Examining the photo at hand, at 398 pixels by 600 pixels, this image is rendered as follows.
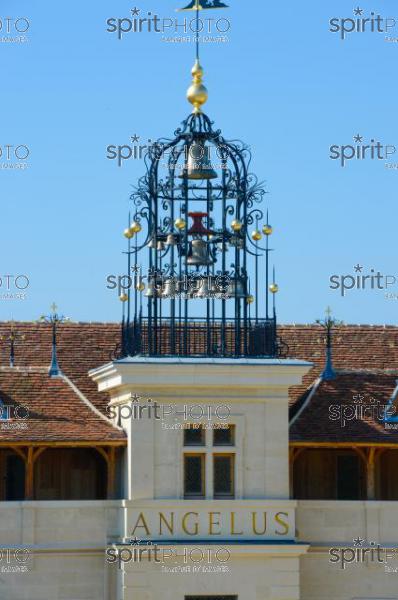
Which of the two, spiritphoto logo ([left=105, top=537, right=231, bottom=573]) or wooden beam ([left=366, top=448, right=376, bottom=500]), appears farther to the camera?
wooden beam ([left=366, top=448, right=376, bottom=500])

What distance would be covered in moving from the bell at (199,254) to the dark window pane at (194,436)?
3.75 m

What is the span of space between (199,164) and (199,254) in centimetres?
205

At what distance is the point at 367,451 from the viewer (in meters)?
54.8

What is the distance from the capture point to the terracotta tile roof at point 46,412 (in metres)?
53.2

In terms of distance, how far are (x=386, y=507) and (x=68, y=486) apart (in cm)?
748

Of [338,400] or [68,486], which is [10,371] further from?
[338,400]

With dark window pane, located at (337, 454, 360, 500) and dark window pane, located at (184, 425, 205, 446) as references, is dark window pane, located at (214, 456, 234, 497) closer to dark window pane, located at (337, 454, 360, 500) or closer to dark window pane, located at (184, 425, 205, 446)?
dark window pane, located at (184, 425, 205, 446)

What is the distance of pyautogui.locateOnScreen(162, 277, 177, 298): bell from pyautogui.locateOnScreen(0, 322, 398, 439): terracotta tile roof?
369 cm

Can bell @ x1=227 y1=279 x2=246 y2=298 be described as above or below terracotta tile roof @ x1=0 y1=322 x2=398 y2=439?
→ above

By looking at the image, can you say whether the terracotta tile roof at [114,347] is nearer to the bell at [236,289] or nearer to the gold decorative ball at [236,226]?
the bell at [236,289]

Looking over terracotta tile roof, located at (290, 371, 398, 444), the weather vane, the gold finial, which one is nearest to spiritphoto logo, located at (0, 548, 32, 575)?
the weather vane

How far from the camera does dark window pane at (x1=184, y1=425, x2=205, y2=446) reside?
5312 cm

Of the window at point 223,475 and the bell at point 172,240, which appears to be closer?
the window at point 223,475

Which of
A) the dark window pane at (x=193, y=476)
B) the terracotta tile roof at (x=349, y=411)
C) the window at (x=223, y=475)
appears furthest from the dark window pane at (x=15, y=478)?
the terracotta tile roof at (x=349, y=411)
